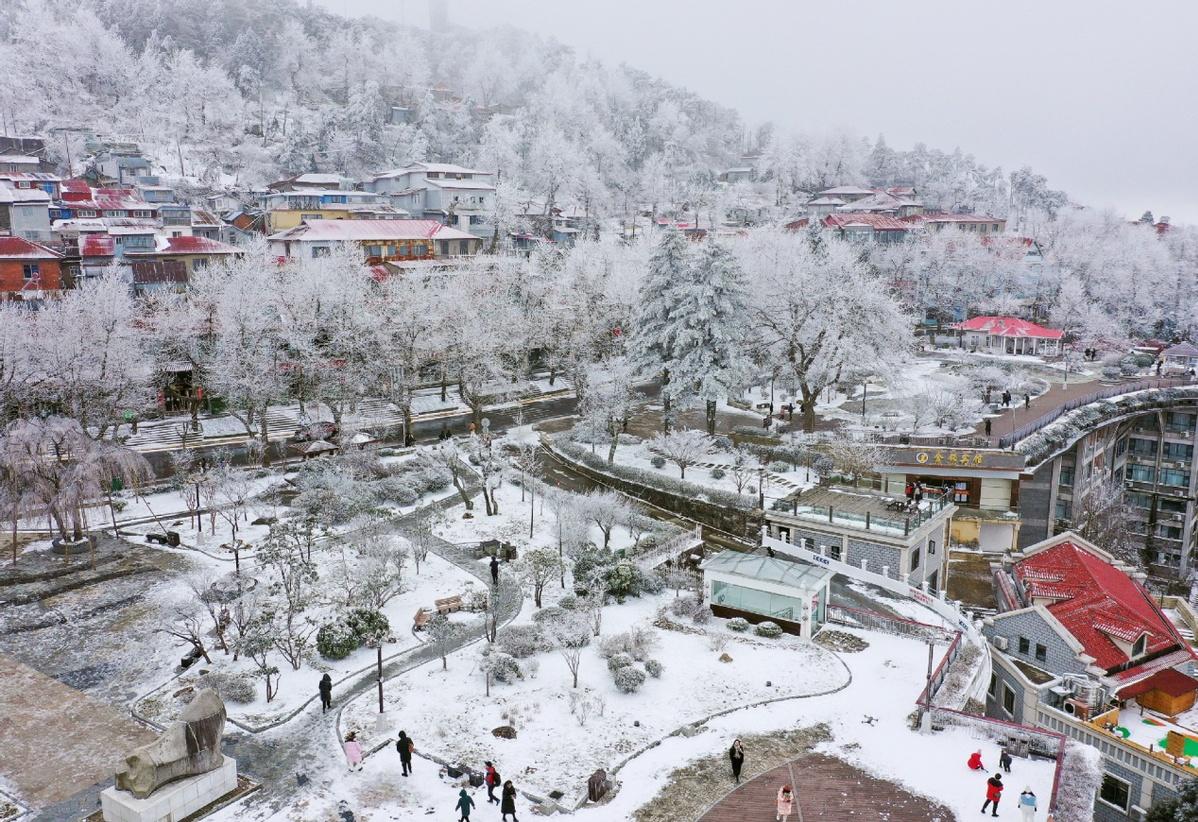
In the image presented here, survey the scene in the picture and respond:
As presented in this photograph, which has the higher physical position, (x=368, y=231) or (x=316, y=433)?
(x=368, y=231)

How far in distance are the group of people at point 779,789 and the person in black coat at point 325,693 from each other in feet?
32.0

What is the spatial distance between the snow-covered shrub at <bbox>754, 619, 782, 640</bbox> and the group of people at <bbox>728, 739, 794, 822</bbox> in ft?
20.0

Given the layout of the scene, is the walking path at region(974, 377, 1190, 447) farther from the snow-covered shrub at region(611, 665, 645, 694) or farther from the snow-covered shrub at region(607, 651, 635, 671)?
the snow-covered shrub at region(611, 665, 645, 694)

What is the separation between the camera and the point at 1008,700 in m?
27.9

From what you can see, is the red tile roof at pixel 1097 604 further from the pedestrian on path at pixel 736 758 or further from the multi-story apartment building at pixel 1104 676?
the pedestrian on path at pixel 736 758

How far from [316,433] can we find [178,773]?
25.4 meters

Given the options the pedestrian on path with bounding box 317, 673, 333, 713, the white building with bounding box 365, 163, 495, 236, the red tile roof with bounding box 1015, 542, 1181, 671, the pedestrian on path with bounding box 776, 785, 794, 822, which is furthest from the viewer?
the white building with bounding box 365, 163, 495, 236

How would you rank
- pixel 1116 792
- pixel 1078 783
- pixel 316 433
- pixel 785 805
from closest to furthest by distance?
pixel 785 805
pixel 1078 783
pixel 1116 792
pixel 316 433

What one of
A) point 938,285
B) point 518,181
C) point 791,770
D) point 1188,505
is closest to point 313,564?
point 791,770

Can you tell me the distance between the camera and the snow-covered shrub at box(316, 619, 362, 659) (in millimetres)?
23391

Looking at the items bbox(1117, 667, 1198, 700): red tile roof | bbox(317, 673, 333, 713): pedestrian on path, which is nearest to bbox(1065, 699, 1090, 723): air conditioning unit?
bbox(1117, 667, 1198, 700): red tile roof

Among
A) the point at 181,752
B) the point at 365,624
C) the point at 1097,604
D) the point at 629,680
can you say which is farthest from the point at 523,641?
the point at 1097,604

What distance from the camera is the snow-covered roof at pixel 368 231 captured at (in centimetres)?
6412

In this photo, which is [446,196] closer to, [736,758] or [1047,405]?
[1047,405]
